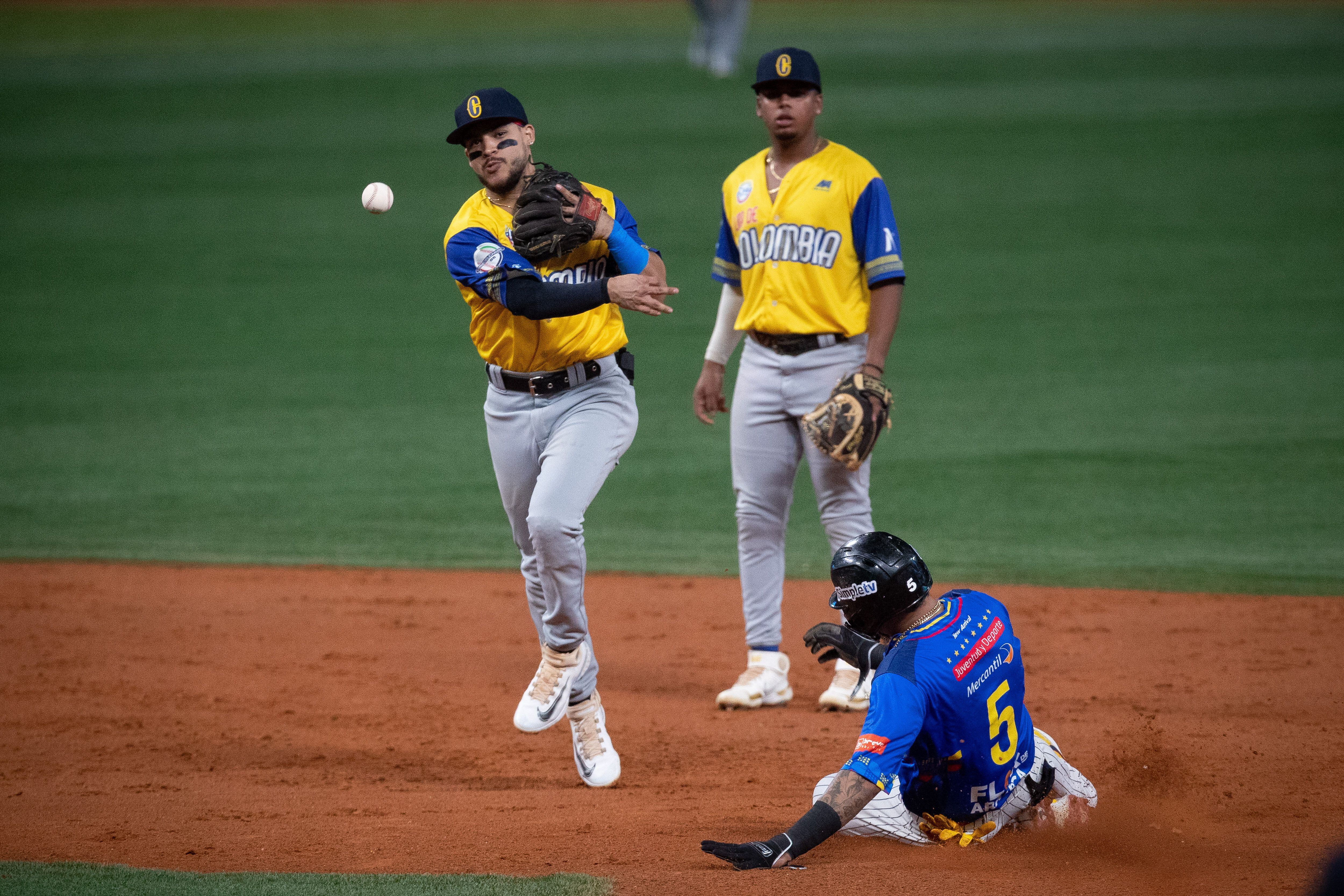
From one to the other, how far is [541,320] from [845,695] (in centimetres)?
220

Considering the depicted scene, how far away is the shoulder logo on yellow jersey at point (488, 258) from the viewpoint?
4.67 m

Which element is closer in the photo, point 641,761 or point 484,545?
point 641,761

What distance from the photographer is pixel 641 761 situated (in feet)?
17.8

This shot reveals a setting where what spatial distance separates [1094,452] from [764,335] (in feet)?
15.5

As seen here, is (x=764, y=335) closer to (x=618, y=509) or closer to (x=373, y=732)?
(x=373, y=732)

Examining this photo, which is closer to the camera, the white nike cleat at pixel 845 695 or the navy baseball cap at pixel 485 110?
the navy baseball cap at pixel 485 110

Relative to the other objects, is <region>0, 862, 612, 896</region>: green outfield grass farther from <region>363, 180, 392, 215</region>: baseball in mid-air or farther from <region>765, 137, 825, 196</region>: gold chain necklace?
<region>765, 137, 825, 196</region>: gold chain necklace

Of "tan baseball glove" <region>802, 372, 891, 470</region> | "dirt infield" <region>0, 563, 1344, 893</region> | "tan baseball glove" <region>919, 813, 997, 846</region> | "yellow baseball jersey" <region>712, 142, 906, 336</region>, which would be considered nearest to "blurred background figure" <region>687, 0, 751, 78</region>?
"dirt infield" <region>0, 563, 1344, 893</region>

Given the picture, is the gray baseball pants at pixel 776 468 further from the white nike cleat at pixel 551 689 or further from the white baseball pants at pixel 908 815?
the white baseball pants at pixel 908 815

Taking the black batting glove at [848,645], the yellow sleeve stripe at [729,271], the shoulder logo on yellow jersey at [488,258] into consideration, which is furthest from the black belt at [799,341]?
the black batting glove at [848,645]

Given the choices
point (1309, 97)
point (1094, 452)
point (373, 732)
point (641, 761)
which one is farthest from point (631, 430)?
point (1309, 97)

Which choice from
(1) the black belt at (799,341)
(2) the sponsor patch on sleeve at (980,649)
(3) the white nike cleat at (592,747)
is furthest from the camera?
(1) the black belt at (799,341)

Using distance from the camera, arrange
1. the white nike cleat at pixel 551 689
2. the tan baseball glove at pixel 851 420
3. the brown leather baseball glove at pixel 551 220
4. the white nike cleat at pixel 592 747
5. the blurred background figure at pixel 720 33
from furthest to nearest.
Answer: the blurred background figure at pixel 720 33
the tan baseball glove at pixel 851 420
the white nike cleat at pixel 592 747
the white nike cleat at pixel 551 689
the brown leather baseball glove at pixel 551 220

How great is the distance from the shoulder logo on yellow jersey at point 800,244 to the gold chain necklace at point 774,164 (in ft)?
0.57
